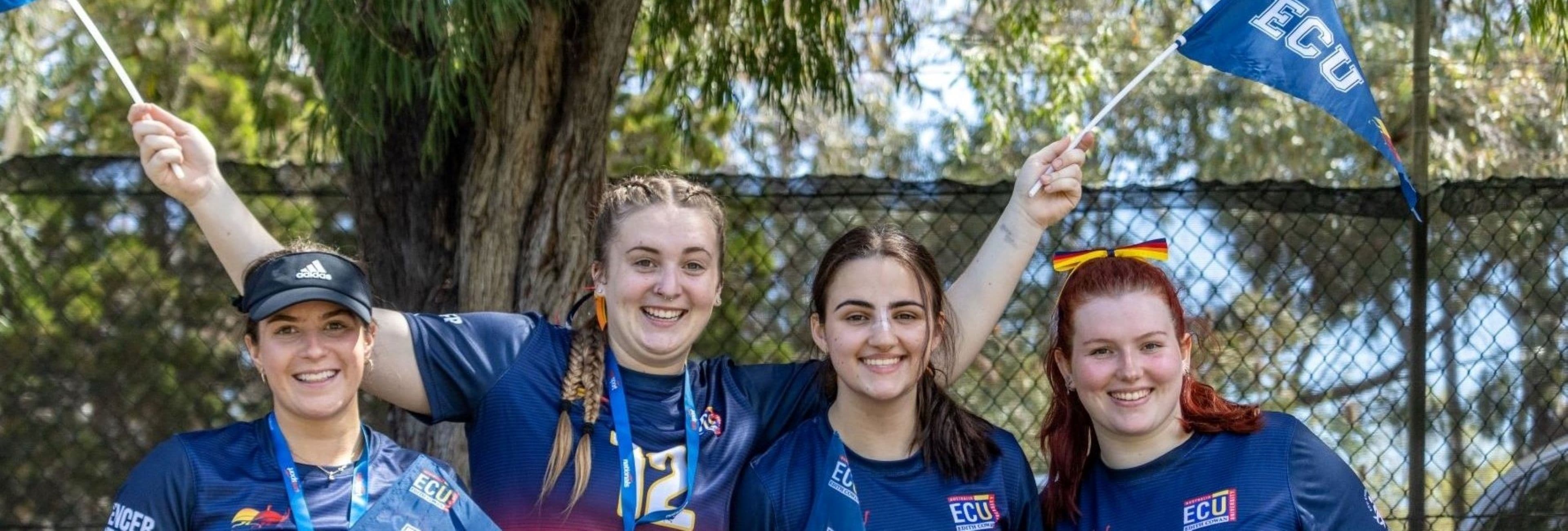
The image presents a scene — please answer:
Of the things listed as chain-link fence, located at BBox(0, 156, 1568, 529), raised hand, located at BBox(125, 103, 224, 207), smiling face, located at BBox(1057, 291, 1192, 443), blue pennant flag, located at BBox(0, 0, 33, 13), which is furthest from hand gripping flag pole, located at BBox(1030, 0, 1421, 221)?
blue pennant flag, located at BBox(0, 0, 33, 13)

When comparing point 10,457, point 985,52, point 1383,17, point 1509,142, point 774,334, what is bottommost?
point 10,457

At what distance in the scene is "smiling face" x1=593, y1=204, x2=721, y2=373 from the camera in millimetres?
3422

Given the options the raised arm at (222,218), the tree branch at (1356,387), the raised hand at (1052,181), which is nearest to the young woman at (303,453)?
the raised arm at (222,218)

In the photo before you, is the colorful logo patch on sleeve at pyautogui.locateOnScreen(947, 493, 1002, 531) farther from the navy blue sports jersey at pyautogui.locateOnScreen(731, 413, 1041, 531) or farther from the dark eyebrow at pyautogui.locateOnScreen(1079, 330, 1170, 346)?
the dark eyebrow at pyautogui.locateOnScreen(1079, 330, 1170, 346)

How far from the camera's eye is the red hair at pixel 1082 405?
3.42 m

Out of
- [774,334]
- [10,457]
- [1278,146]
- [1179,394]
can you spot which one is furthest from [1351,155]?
[10,457]

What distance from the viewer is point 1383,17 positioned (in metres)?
12.5

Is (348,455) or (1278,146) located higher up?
(1278,146)

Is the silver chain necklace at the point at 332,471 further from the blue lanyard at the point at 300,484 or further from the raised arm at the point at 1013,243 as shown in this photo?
the raised arm at the point at 1013,243

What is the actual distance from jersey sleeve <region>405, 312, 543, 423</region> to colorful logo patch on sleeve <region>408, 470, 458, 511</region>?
0.29 meters

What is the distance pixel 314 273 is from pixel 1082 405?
1813 millimetres

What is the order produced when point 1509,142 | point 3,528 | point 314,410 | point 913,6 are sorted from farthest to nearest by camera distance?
point 1509,142
point 913,6
point 3,528
point 314,410

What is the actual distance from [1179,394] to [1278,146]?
9922 mm

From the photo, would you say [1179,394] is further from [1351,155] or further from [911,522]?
[1351,155]
